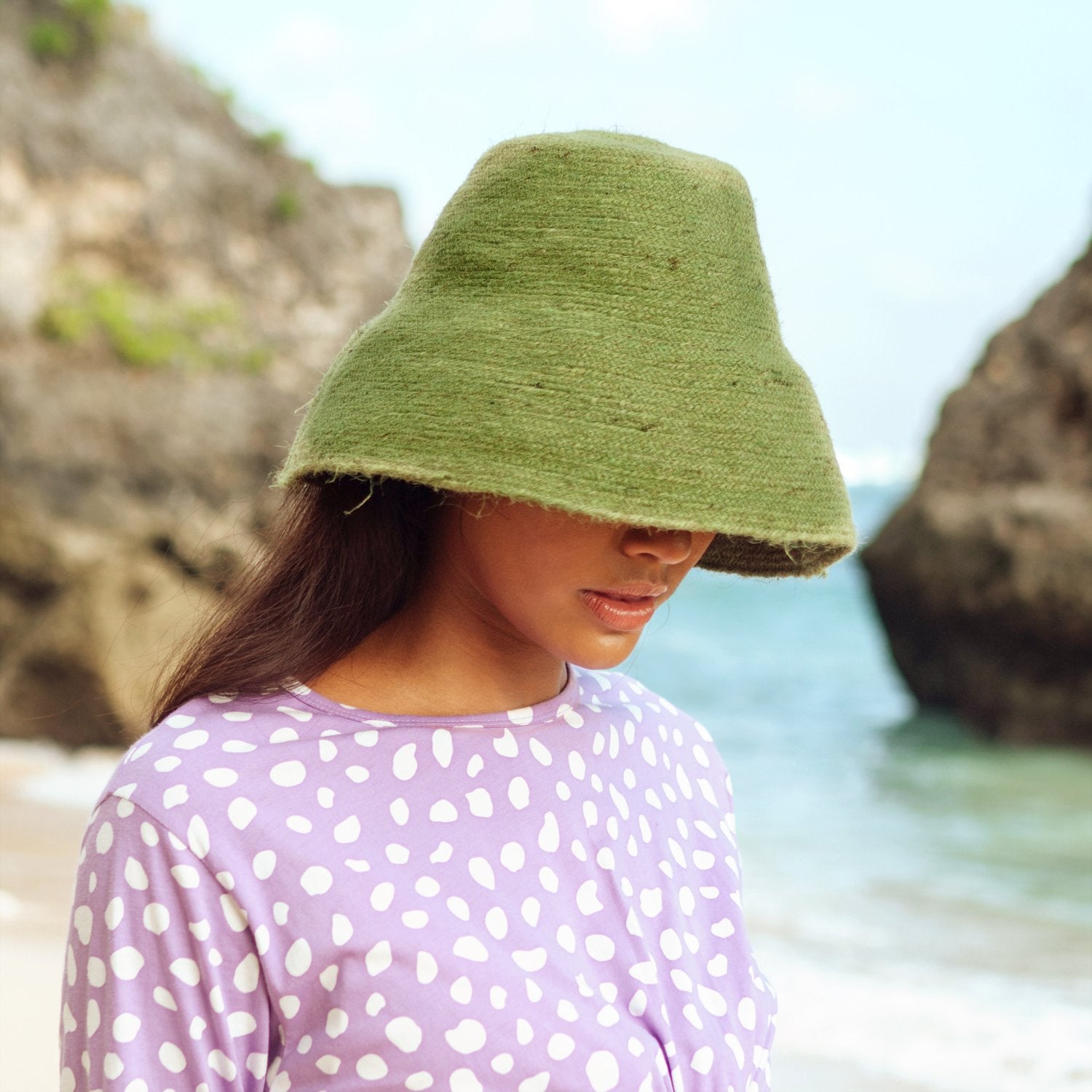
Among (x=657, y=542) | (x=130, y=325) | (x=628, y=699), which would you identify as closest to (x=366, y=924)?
(x=657, y=542)

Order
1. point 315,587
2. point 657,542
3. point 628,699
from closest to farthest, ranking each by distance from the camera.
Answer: point 657,542 → point 315,587 → point 628,699

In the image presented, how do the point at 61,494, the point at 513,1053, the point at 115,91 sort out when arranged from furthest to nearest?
the point at 115,91
the point at 61,494
the point at 513,1053

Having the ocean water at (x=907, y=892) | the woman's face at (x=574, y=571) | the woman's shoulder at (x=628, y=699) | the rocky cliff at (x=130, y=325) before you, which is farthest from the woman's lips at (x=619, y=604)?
the rocky cliff at (x=130, y=325)

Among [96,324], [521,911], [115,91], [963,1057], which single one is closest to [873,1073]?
[963,1057]

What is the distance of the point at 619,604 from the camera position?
4.57 feet

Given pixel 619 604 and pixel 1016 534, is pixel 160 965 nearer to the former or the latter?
pixel 619 604

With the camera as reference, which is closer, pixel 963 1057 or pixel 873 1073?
pixel 873 1073

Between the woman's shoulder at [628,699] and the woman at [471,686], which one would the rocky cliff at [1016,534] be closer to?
the woman's shoulder at [628,699]

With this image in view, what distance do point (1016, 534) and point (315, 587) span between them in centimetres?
913

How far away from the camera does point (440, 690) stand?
1485 mm

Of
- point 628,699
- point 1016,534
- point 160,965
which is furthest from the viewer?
point 1016,534

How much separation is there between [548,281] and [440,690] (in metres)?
0.47

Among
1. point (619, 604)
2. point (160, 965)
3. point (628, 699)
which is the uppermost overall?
point (619, 604)

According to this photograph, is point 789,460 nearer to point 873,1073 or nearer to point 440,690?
point 440,690
